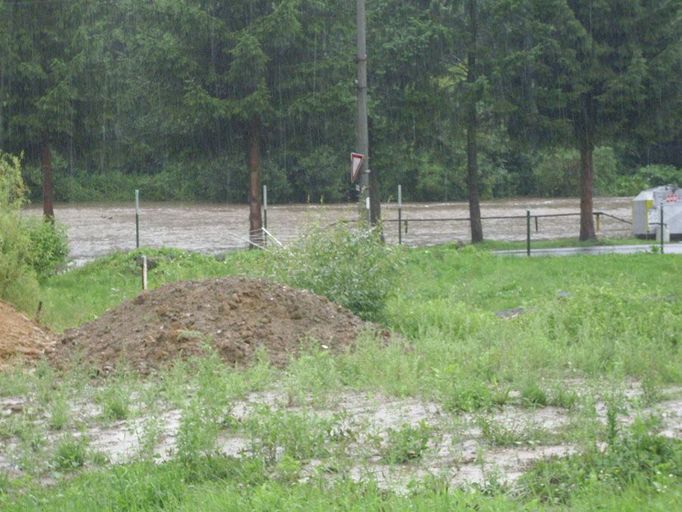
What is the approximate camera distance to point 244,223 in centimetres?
5009

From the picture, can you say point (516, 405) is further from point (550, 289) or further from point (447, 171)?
point (447, 171)

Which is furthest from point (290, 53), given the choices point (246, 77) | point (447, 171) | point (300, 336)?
point (447, 171)

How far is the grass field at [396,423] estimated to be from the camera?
7.09 m

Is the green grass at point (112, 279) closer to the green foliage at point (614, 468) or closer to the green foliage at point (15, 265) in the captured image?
the green foliage at point (15, 265)

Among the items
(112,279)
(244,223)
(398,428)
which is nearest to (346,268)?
(398,428)

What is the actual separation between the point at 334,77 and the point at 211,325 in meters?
21.4

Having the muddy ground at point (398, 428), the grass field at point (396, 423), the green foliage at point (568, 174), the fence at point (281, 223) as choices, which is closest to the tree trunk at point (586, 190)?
the fence at point (281, 223)

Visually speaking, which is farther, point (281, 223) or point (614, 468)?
point (281, 223)

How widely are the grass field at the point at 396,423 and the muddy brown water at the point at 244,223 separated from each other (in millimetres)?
21488

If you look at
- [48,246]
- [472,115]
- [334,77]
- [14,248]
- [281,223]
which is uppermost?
[334,77]

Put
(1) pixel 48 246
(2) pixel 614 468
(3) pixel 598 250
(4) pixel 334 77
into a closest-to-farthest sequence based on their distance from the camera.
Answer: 1. (2) pixel 614 468
2. (1) pixel 48 246
3. (4) pixel 334 77
4. (3) pixel 598 250

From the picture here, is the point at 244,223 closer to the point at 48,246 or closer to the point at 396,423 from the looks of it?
the point at 48,246

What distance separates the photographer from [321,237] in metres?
15.8

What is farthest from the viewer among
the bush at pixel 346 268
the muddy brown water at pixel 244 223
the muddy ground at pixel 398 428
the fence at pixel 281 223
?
the muddy brown water at pixel 244 223
